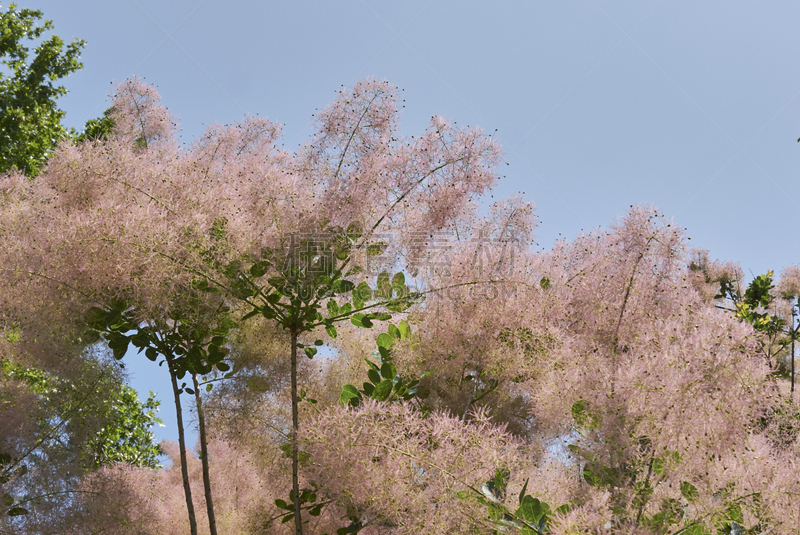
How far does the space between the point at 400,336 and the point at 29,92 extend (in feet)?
20.1

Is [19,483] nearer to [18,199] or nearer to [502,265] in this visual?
[18,199]

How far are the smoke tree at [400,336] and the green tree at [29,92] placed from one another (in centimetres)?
400

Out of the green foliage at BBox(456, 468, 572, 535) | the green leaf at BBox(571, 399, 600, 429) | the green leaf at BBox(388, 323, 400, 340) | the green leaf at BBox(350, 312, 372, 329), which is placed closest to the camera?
the green foliage at BBox(456, 468, 572, 535)

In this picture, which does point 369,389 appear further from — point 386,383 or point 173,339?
point 173,339

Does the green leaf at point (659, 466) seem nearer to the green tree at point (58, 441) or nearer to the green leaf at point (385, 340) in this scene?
the green leaf at point (385, 340)

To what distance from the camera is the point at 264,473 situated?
2145mm

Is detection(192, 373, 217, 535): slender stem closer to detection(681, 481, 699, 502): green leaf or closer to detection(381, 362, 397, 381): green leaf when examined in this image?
detection(381, 362, 397, 381): green leaf

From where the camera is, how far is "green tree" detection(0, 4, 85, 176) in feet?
18.2

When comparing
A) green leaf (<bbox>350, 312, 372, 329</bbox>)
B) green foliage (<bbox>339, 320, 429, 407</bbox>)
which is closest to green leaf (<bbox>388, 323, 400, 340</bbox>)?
green foliage (<bbox>339, 320, 429, 407</bbox>)

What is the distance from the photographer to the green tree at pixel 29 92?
554 cm

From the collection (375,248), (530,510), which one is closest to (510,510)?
(530,510)

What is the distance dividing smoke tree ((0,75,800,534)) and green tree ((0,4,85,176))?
4000 millimetres

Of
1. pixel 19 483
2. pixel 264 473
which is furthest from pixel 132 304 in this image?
pixel 19 483

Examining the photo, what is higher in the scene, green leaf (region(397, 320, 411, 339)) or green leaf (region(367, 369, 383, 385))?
green leaf (region(397, 320, 411, 339))
